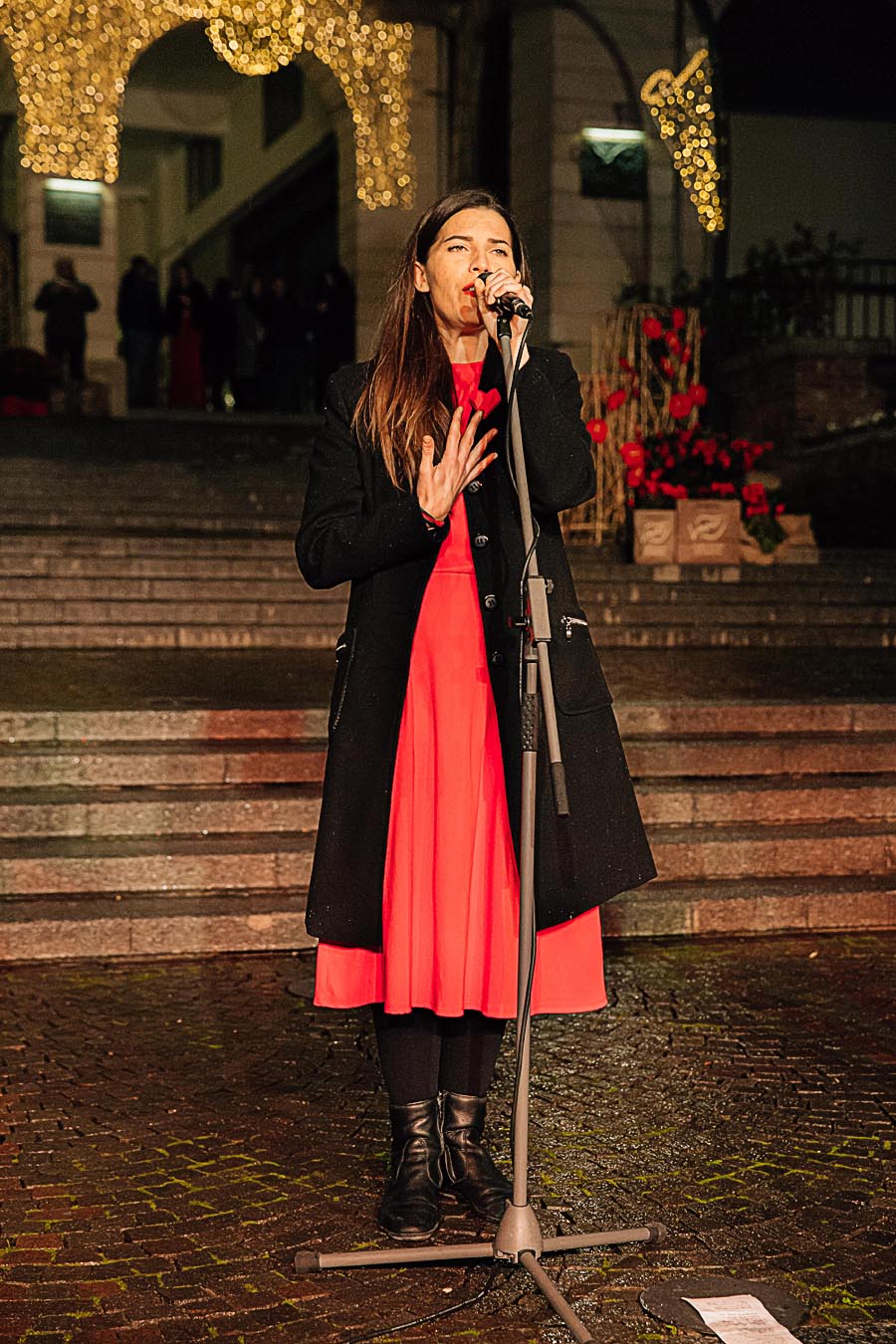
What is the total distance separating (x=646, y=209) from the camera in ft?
62.5

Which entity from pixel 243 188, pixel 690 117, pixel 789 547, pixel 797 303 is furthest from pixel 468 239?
pixel 243 188

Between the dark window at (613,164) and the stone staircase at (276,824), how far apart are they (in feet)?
41.1

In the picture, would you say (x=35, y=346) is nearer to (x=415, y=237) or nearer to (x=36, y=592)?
(x=36, y=592)

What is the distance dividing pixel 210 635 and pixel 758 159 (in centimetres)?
1503

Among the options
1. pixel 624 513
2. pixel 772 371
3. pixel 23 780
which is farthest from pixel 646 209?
pixel 23 780

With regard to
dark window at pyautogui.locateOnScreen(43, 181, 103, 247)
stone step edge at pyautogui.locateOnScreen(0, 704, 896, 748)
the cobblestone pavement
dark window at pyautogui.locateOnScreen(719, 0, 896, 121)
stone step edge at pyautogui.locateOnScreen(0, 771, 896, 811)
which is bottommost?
the cobblestone pavement

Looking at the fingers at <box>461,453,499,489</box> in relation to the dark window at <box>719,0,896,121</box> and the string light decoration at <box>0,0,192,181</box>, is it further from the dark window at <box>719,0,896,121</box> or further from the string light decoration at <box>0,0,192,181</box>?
the string light decoration at <box>0,0,192,181</box>

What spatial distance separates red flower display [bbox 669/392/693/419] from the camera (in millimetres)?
11836

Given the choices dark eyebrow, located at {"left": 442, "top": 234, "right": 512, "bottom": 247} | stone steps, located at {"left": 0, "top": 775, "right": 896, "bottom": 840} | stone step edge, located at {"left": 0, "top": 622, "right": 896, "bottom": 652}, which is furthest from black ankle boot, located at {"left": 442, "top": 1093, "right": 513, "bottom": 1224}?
stone step edge, located at {"left": 0, "top": 622, "right": 896, "bottom": 652}

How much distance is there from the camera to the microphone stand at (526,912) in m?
2.89

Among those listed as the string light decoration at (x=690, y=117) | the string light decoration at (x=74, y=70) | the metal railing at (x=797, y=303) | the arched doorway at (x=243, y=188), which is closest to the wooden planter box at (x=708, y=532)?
the metal railing at (x=797, y=303)

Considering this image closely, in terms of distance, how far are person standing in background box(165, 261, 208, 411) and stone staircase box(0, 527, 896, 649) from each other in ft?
29.3

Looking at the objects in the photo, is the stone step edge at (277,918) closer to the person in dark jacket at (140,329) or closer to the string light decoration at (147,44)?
the person in dark jacket at (140,329)

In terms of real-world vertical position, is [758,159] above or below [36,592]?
above
